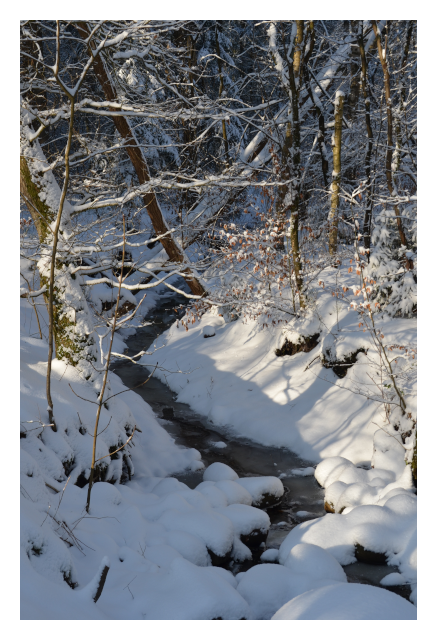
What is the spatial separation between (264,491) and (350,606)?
254 cm

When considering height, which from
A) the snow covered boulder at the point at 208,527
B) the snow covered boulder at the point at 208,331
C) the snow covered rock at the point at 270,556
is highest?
the snow covered boulder at the point at 208,331

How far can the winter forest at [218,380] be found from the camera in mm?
3375

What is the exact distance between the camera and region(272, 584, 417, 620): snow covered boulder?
8.32 ft

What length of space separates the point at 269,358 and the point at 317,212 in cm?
390

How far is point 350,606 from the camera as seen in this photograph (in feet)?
8.49

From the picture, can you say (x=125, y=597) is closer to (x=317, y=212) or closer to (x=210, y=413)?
(x=210, y=413)

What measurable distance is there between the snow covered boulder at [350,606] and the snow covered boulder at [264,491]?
2225 millimetres

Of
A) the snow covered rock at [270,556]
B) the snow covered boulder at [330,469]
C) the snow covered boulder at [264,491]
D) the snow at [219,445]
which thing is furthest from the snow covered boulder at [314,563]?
the snow at [219,445]

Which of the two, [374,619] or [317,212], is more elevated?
[317,212]

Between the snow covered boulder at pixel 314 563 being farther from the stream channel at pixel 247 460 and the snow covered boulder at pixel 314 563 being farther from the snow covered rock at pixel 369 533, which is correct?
the stream channel at pixel 247 460

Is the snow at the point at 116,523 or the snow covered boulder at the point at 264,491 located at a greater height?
the snow at the point at 116,523

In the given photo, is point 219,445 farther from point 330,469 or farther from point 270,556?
point 270,556
